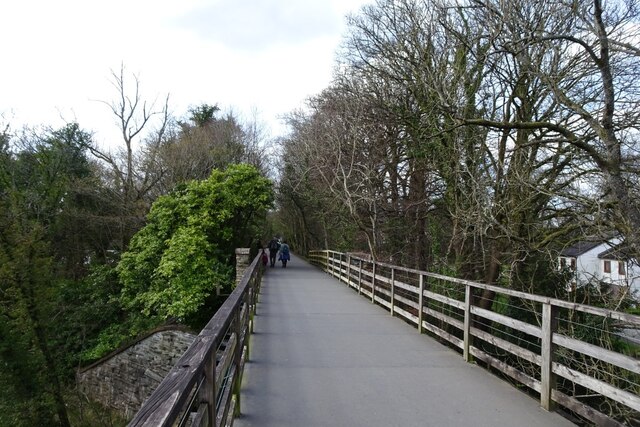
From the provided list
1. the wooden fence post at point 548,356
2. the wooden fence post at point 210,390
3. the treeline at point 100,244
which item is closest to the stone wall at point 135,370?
the treeline at point 100,244

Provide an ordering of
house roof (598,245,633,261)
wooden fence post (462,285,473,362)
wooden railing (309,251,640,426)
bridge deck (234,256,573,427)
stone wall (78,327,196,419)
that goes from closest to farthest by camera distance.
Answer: wooden railing (309,251,640,426) < bridge deck (234,256,573,427) < house roof (598,245,633,261) < wooden fence post (462,285,473,362) < stone wall (78,327,196,419)

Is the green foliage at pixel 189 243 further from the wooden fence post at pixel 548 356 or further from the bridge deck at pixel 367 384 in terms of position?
the wooden fence post at pixel 548 356

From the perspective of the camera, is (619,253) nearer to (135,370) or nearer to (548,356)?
(548,356)

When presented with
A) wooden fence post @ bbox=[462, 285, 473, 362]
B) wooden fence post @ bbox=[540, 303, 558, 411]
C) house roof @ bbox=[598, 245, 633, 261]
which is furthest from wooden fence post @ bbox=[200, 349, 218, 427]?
house roof @ bbox=[598, 245, 633, 261]

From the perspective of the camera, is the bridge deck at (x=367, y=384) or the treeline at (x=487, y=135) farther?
the treeline at (x=487, y=135)

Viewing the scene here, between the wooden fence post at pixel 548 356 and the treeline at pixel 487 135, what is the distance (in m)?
1.63

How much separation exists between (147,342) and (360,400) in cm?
1342

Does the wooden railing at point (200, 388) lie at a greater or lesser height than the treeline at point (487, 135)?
lesser

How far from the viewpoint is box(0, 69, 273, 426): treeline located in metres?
15.6

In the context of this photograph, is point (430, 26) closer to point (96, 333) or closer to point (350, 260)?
point (350, 260)

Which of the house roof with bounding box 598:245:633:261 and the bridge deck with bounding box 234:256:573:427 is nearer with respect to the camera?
the bridge deck with bounding box 234:256:573:427

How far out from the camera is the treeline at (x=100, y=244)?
15570 mm

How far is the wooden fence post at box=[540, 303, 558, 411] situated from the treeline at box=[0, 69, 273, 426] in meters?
13.3

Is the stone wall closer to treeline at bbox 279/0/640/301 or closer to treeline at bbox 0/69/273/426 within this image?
treeline at bbox 0/69/273/426
